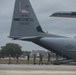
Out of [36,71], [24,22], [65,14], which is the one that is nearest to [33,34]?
[24,22]

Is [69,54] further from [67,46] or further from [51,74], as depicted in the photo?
[51,74]

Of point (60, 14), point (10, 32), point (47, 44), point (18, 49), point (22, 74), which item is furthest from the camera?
point (18, 49)

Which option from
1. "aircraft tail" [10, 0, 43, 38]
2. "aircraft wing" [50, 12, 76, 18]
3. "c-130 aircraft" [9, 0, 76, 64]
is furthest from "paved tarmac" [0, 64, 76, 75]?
"aircraft tail" [10, 0, 43, 38]

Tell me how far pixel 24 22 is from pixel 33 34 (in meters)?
2.38

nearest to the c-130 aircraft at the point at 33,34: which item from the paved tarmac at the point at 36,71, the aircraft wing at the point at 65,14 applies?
the aircraft wing at the point at 65,14

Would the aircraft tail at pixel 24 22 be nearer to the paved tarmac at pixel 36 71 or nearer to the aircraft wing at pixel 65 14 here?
the aircraft wing at pixel 65 14

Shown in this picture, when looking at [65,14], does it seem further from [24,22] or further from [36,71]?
[36,71]

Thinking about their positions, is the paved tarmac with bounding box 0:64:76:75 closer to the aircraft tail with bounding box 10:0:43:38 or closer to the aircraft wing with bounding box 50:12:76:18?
the aircraft wing with bounding box 50:12:76:18

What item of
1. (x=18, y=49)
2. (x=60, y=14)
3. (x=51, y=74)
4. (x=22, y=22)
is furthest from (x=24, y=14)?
(x=18, y=49)

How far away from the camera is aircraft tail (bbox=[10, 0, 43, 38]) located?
4984cm

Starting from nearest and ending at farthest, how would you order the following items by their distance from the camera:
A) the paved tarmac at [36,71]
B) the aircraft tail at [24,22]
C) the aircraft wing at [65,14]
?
1. the paved tarmac at [36,71]
2. the aircraft wing at [65,14]
3. the aircraft tail at [24,22]

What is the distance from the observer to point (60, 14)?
1539 inches

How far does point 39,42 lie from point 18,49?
14190 centimetres

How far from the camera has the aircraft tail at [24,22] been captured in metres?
49.8
